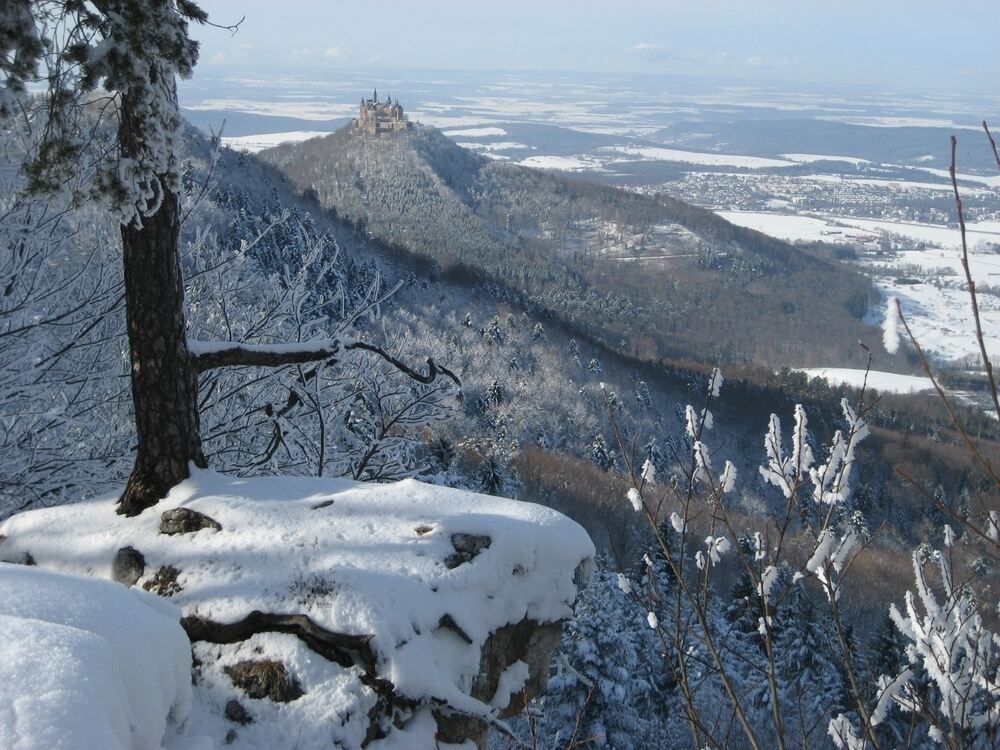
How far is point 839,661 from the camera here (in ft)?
9.34

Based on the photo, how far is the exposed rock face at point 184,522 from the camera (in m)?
4.13

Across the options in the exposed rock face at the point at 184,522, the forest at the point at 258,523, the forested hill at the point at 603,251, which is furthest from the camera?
the forested hill at the point at 603,251

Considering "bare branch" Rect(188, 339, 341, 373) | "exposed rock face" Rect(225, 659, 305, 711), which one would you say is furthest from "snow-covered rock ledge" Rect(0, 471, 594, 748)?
"bare branch" Rect(188, 339, 341, 373)

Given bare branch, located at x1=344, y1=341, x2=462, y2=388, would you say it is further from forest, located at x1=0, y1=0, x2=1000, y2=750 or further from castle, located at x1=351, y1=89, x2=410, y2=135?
castle, located at x1=351, y1=89, x2=410, y2=135

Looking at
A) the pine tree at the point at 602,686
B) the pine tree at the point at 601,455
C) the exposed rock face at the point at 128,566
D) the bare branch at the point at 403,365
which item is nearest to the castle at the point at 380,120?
the pine tree at the point at 601,455

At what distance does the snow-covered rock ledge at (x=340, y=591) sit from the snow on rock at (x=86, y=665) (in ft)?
1.31

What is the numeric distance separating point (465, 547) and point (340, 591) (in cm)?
69

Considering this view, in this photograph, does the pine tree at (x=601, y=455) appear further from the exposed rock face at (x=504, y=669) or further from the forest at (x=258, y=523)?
the exposed rock face at (x=504, y=669)

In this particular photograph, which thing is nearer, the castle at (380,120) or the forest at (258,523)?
the forest at (258,523)

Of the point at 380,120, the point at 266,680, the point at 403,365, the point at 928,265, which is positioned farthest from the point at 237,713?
the point at 380,120

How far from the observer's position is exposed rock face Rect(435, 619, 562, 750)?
3.49 metres

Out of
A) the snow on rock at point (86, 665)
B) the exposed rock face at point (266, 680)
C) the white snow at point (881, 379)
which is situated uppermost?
the snow on rock at point (86, 665)

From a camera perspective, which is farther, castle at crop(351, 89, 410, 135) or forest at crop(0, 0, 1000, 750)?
castle at crop(351, 89, 410, 135)

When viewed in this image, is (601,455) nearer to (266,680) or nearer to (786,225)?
(266,680)
